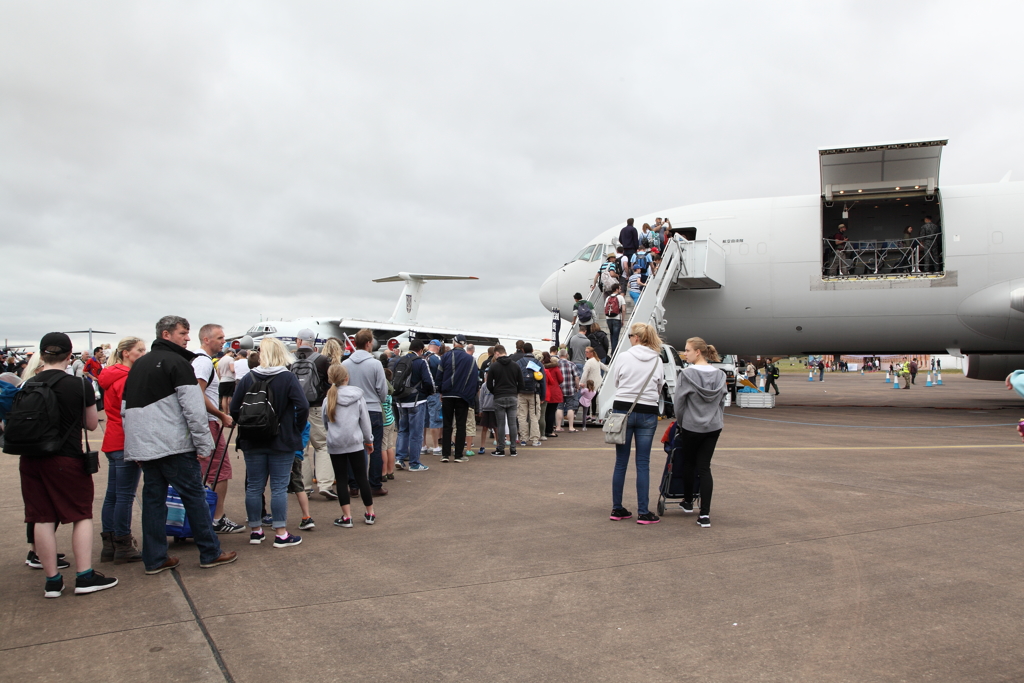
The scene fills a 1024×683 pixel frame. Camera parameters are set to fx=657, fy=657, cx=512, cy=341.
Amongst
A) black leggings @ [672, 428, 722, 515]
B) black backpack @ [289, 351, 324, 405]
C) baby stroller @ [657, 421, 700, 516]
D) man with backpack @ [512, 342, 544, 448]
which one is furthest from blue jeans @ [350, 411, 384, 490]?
man with backpack @ [512, 342, 544, 448]

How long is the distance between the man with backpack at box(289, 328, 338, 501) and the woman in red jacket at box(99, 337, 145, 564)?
1451 millimetres

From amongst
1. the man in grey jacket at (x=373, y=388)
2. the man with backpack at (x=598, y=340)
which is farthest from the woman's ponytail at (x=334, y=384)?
the man with backpack at (x=598, y=340)

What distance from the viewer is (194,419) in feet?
14.8

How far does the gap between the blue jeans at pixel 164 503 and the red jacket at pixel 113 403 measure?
25.6 inches

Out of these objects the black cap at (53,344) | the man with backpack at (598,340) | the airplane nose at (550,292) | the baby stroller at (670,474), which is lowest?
the baby stroller at (670,474)

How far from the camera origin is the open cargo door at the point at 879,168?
13.9m

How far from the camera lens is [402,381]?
8562mm

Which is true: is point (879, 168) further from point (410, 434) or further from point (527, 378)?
point (410, 434)

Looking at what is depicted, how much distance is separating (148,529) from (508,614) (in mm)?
2660

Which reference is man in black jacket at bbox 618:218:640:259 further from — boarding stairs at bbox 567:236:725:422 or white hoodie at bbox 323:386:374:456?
white hoodie at bbox 323:386:374:456

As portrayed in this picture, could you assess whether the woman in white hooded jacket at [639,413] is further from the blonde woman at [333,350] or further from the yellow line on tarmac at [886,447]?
the yellow line on tarmac at [886,447]

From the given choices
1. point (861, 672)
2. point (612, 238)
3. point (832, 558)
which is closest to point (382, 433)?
point (832, 558)

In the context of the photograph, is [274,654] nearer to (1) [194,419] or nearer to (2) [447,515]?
(1) [194,419]

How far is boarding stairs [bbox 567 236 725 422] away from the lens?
14070 millimetres
